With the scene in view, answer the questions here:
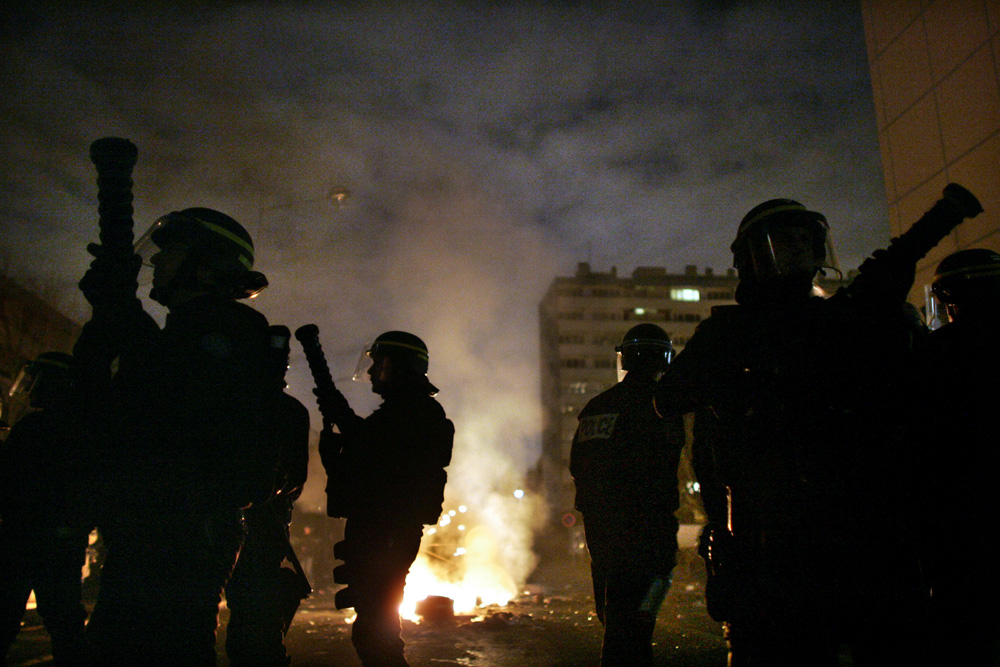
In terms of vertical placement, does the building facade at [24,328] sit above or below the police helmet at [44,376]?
above

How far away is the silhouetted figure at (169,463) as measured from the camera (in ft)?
5.21

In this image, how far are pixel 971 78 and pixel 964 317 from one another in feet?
29.6

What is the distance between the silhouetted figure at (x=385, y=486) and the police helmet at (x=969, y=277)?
263cm

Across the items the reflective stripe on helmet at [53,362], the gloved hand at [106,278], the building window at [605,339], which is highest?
the building window at [605,339]

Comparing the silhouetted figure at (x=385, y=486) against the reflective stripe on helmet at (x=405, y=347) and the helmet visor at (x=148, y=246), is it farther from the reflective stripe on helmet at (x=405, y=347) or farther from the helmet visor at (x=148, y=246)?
the helmet visor at (x=148, y=246)

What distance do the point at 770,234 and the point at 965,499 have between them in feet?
4.02

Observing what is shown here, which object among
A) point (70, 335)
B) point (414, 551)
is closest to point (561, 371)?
point (70, 335)

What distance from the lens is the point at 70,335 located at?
65.4ft

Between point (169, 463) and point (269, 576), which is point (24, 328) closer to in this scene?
point (269, 576)

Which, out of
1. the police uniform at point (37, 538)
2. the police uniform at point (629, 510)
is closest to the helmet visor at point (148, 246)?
the police uniform at point (37, 538)

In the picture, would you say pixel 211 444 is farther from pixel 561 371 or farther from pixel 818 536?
pixel 561 371

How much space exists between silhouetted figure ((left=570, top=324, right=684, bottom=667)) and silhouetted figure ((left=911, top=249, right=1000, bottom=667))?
44.7 inches

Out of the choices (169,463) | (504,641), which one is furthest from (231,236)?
(504,641)

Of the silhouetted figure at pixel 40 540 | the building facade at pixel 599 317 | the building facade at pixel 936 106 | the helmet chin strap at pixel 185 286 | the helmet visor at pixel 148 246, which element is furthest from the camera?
the building facade at pixel 599 317
